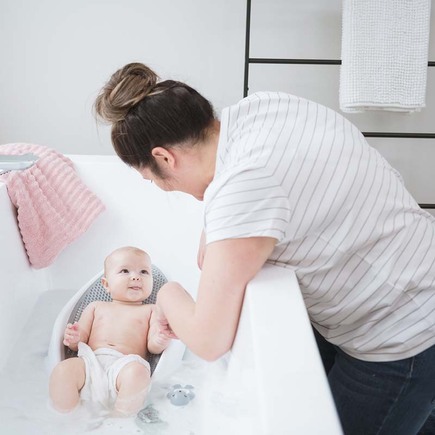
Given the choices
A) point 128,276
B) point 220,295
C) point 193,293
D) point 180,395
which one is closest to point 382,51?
point 193,293

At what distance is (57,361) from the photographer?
4.81 ft

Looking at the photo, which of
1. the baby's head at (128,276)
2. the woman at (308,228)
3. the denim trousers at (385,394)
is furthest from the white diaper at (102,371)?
the denim trousers at (385,394)

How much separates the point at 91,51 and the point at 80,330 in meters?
1.29

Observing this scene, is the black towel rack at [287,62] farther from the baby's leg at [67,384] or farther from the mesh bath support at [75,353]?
the baby's leg at [67,384]

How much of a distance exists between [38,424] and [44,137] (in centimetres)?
146

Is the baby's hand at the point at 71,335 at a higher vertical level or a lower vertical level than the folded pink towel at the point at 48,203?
lower

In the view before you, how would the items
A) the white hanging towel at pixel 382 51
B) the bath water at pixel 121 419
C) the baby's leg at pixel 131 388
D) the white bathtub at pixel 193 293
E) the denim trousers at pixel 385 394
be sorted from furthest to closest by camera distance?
the white hanging towel at pixel 382 51
the baby's leg at pixel 131 388
the bath water at pixel 121 419
the denim trousers at pixel 385 394
the white bathtub at pixel 193 293

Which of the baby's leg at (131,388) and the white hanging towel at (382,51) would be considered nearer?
the baby's leg at (131,388)

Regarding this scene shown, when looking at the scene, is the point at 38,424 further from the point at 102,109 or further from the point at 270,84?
the point at 270,84

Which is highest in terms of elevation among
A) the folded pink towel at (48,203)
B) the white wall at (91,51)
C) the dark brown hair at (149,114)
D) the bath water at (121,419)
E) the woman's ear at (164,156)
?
the white wall at (91,51)

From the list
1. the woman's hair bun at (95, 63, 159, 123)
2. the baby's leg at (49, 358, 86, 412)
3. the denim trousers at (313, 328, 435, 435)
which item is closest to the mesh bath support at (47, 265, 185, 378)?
the baby's leg at (49, 358, 86, 412)

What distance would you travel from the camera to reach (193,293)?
6.33 feet

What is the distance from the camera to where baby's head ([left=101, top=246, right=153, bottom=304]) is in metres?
1.67

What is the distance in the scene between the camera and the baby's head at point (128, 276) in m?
1.67
